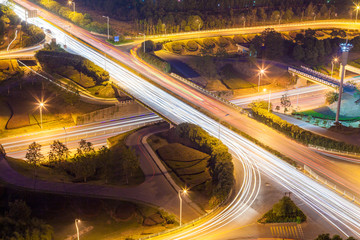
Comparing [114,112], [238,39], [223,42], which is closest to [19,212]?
[114,112]

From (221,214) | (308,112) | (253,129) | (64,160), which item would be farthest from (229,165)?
(308,112)

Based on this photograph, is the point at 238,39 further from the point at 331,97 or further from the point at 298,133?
the point at 298,133

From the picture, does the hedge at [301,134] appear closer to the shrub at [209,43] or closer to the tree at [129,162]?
the tree at [129,162]

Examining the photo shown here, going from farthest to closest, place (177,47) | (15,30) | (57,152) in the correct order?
(177,47), (15,30), (57,152)

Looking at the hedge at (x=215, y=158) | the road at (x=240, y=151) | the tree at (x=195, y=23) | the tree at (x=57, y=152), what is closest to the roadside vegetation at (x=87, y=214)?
the road at (x=240, y=151)

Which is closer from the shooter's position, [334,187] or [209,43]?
[334,187]

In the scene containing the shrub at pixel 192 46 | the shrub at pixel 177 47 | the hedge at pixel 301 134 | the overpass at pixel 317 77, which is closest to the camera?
the hedge at pixel 301 134

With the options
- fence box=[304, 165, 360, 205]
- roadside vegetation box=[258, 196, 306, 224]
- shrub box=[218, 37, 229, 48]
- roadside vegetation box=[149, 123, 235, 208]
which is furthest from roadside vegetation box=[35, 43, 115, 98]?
roadside vegetation box=[258, 196, 306, 224]
